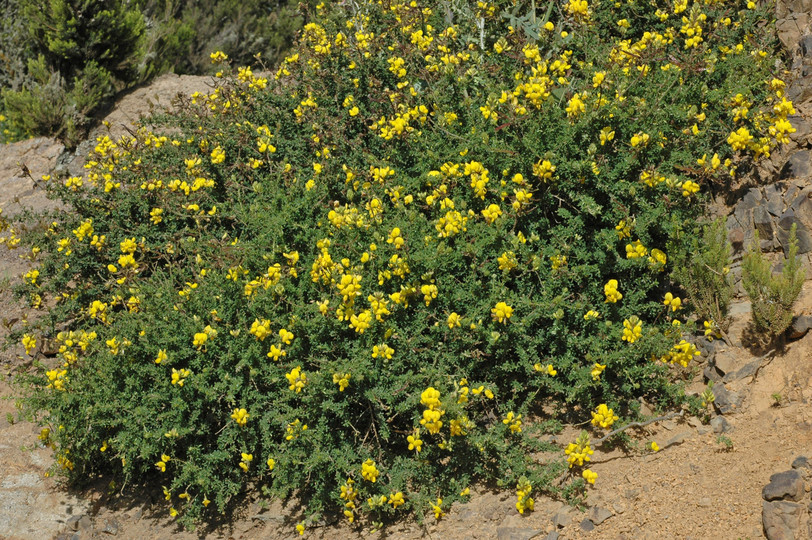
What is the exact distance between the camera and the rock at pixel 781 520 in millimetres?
2961

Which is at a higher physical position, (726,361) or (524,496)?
(726,361)

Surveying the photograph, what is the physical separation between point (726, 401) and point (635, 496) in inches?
A: 28.0

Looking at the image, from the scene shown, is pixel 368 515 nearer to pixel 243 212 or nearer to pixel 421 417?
pixel 421 417

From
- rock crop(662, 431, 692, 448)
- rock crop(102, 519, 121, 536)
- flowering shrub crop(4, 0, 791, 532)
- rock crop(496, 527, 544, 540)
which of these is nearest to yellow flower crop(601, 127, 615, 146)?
flowering shrub crop(4, 0, 791, 532)

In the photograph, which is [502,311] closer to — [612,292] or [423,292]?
[423,292]

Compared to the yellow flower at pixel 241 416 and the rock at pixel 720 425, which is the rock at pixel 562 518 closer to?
the rock at pixel 720 425

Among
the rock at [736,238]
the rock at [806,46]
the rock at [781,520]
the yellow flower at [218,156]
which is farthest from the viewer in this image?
the yellow flower at [218,156]

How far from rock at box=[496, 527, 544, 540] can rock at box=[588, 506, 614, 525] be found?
9.9 inches

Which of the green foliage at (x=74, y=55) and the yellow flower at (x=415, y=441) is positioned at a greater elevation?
the green foliage at (x=74, y=55)

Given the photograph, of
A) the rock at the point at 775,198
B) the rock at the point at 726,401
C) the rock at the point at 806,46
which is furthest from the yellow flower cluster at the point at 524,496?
the rock at the point at 806,46

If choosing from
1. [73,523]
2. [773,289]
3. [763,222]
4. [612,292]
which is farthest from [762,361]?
[73,523]

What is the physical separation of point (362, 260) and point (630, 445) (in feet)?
5.79

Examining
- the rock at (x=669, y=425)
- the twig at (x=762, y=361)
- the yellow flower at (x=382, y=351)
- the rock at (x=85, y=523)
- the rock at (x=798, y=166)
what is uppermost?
the rock at (x=798, y=166)

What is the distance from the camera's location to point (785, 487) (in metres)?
3.07
